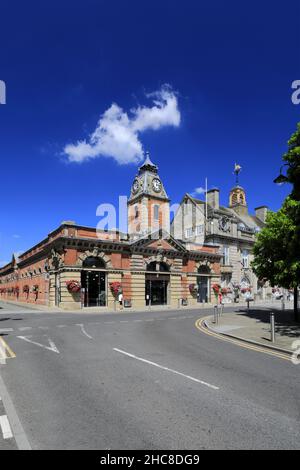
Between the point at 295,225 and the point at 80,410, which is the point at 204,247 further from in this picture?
the point at 80,410

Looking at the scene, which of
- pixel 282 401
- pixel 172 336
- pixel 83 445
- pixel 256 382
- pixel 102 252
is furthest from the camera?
pixel 102 252

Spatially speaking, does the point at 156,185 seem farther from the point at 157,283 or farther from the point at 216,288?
the point at 157,283

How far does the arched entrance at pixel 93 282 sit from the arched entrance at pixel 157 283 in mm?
5429

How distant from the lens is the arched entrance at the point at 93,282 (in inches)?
1276

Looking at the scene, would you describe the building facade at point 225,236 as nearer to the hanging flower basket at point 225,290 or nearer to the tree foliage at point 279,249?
the hanging flower basket at point 225,290

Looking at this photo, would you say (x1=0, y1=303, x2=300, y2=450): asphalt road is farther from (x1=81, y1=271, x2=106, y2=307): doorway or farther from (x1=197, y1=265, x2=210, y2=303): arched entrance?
(x1=197, y1=265, x2=210, y2=303): arched entrance

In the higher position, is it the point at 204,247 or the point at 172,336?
the point at 204,247

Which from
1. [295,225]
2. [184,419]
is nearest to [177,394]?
[184,419]

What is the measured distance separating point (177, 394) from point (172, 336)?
25.2 feet

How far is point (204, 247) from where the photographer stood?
44.2 m

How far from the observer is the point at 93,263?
109 ft

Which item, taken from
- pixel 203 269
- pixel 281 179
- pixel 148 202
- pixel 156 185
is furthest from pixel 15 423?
pixel 156 185

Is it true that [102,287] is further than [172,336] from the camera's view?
Yes

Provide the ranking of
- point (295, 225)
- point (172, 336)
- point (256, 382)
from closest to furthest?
point (256, 382) → point (172, 336) → point (295, 225)
